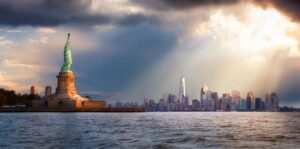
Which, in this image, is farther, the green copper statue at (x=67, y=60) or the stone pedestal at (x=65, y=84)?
the green copper statue at (x=67, y=60)

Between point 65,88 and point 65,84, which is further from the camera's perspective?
point 65,84

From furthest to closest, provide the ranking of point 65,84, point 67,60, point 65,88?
1. point 67,60
2. point 65,84
3. point 65,88

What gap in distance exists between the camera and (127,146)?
34.4 meters

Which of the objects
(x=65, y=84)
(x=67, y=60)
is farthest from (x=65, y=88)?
(x=67, y=60)

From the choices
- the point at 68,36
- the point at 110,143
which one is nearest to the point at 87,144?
the point at 110,143

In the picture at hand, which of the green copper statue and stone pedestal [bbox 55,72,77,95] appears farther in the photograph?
the green copper statue

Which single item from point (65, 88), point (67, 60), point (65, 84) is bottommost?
point (65, 88)

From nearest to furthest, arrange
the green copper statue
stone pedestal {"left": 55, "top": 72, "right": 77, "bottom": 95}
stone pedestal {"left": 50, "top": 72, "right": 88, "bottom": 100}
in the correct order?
1. stone pedestal {"left": 50, "top": 72, "right": 88, "bottom": 100}
2. stone pedestal {"left": 55, "top": 72, "right": 77, "bottom": 95}
3. the green copper statue

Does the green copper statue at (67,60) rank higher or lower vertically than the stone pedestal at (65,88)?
higher

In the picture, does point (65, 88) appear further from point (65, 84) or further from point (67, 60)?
point (67, 60)

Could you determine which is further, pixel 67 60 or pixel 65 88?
pixel 67 60

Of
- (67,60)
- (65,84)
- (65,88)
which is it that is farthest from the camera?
(67,60)

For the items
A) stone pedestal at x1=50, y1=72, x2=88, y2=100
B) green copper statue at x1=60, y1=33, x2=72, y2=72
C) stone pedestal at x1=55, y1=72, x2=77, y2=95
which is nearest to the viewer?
stone pedestal at x1=50, y1=72, x2=88, y2=100

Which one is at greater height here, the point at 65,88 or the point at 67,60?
the point at 67,60
